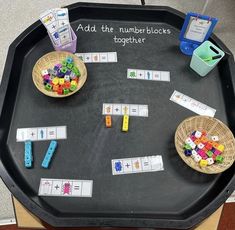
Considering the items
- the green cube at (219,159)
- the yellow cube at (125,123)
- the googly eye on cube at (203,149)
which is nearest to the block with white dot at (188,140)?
the googly eye on cube at (203,149)

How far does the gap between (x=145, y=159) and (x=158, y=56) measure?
47cm

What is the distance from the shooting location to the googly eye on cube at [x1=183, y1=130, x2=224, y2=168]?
3.35 feet

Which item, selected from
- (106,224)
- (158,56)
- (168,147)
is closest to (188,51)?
(158,56)

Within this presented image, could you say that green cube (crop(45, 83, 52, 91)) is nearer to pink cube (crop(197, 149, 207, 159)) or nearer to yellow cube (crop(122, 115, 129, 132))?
yellow cube (crop(122, 115, 129, 132))

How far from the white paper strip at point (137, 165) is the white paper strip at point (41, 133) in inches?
8.6

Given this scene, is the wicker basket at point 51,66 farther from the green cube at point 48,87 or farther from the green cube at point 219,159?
the green cube at point 219,159

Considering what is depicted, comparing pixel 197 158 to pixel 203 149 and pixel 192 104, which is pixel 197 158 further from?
pixel 192 104

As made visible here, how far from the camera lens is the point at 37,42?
129cm

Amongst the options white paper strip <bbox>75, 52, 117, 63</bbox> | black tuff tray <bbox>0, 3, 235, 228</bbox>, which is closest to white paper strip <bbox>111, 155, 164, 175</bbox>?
black tuff tray <bbox>0, 3, 235, 228</bbox>

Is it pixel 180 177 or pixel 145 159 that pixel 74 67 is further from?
pixel 180 177

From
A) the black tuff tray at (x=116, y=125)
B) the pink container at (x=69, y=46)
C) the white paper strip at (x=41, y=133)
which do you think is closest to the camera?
the black tuff tray at (x=116, y=125)

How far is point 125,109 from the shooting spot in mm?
1141

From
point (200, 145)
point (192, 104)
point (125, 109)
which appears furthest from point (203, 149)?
point (125, 109)

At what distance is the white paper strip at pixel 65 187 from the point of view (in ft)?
3.25
